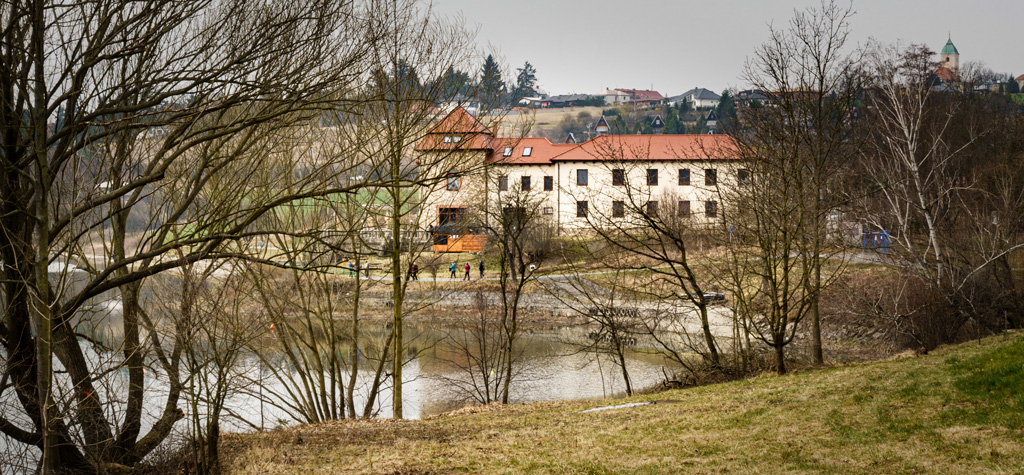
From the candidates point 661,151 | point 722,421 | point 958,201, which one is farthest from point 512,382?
point 661,151

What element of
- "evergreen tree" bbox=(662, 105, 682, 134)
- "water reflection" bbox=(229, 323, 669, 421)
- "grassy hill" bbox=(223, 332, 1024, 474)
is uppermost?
"evergreen tree" bbox=(662, 105, 682, 134)

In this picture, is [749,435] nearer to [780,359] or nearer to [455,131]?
[780,359]

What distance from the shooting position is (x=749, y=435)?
9.85m

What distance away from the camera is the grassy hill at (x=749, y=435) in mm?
8008

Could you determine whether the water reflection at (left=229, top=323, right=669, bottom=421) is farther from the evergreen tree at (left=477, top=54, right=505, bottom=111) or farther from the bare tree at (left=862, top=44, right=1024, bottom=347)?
the bare tree at (left=862, top=44, right=1024, bottom=347)

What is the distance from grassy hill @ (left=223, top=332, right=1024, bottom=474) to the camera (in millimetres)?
8008

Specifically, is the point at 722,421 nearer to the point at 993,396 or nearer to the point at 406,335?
the point at 993,396

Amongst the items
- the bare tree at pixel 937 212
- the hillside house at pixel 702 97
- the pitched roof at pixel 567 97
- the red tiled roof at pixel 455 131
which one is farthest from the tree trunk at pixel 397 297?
the pitched roof at pixel 567 97

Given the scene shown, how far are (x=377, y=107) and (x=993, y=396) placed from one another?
11252 mm

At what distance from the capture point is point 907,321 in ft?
71.4

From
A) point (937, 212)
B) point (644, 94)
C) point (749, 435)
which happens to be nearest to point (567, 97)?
point (644, 94)

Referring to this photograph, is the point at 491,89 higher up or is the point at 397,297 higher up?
the point at 491,89

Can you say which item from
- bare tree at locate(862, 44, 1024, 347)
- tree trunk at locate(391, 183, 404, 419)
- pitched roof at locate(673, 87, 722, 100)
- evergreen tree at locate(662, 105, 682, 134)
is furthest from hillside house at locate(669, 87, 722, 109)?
tree trunk at locate(391, 183, 404, 419)

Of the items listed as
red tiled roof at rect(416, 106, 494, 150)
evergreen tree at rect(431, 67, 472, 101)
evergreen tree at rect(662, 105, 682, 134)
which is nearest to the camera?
red tiled roof at rect(416, 106, 494, 150)
